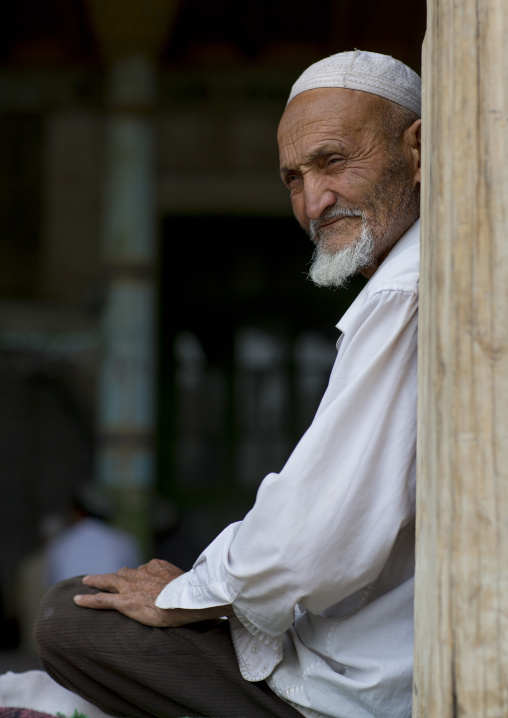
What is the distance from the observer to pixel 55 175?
6.47 metres

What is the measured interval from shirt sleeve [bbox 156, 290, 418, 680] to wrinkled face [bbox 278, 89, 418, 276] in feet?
1.18

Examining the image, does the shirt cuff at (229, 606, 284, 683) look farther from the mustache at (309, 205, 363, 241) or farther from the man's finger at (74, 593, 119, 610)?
the mustache at (309, 205, 363, 241)

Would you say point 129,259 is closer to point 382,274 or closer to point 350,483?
point 382,274

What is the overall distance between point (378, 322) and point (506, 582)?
476 millimetres

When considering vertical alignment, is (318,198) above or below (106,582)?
above

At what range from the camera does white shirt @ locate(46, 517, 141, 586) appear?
4773 mm

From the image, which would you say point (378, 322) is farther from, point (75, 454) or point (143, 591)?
point (75, 454)

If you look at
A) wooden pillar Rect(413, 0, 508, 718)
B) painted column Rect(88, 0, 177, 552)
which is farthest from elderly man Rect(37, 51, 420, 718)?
painted column Rect(88, 0, 177, 552)

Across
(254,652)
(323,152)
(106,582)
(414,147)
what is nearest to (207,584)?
(254,652)

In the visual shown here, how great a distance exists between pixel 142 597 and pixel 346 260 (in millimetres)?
785

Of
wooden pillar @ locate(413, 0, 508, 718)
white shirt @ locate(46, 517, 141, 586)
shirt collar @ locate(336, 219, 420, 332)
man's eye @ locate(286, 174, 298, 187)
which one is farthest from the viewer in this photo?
white shirt @ locate(46, 517, 141, 586)

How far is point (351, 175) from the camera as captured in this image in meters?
1.67

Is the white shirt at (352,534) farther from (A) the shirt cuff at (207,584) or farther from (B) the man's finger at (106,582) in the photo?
(B) the man's finger at (106,582)

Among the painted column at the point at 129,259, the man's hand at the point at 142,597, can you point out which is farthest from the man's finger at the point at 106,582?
the painted column at the point at 129,259
